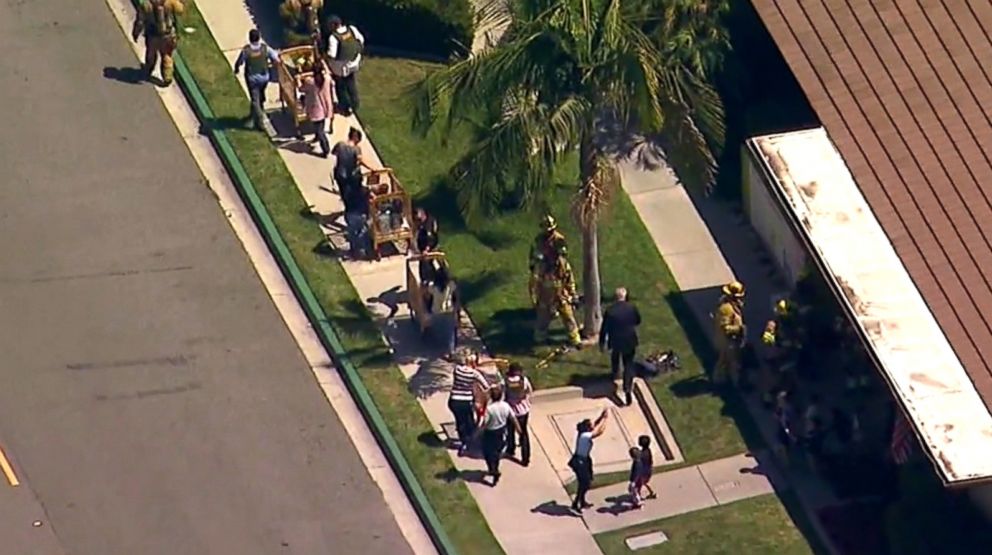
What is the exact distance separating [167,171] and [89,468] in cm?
631

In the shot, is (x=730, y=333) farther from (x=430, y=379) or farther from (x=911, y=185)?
(x=430, y=379)

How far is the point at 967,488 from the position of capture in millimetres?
39406

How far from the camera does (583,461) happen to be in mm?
40062

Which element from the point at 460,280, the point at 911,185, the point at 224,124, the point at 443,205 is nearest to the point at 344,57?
the point at 224,124

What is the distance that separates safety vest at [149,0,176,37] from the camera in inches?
1794

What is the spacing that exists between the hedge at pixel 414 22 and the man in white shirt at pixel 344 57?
94 centimetres

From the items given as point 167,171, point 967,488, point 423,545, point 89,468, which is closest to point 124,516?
point 89,468

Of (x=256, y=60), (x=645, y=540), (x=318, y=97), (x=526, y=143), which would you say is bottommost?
(x=645, y=540)

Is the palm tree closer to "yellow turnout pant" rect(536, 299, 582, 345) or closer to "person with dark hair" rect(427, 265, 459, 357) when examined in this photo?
"person with dark hair" rect(427, 265, 459, 357)

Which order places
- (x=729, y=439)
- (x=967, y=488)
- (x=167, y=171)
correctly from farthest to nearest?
(x=167, y=171), (x=729, y=439), (x=967, y=488)

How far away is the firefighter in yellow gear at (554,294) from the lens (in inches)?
1679

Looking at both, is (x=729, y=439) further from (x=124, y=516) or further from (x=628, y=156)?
(x=124, y=516)

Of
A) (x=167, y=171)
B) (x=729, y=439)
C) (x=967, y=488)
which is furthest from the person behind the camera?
(x=167, y=171)

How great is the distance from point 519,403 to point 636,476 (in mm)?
1832
